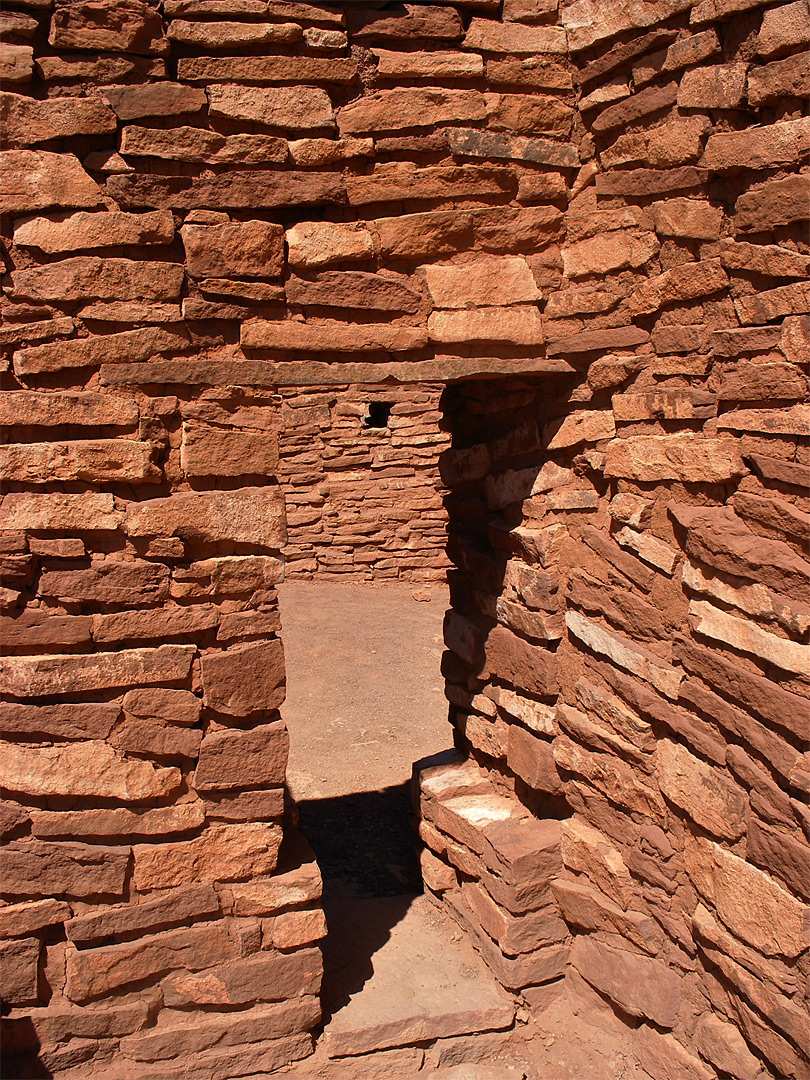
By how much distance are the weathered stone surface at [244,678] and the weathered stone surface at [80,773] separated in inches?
11.5

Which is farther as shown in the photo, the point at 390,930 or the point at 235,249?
the point at 390,930

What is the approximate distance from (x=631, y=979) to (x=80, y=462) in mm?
2528

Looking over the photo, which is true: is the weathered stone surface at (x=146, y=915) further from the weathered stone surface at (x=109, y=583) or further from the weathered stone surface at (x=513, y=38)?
the weathered stone surface at (x=513, y=38)

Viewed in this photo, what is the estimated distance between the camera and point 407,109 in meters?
2.68

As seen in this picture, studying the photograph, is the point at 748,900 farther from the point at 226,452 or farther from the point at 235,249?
the point at 235,249

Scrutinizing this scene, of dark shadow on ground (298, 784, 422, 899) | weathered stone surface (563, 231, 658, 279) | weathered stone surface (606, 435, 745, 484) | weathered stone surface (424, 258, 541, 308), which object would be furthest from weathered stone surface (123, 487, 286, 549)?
dark shadow on ground (298, 784, 422, 899)

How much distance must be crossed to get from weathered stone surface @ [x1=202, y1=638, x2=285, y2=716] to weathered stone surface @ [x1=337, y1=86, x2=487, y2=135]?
1.65 m

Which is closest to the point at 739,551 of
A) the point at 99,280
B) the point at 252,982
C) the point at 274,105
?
the point at 274,105

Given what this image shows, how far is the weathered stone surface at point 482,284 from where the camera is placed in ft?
9.18

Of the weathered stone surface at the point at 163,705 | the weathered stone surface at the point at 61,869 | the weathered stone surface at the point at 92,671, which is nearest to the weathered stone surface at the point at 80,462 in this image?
the weathered stone surface at the point at 92,671

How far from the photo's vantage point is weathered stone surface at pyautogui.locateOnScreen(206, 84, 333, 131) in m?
2.52

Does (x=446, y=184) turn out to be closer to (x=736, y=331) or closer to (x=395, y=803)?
(x=736, y=331)

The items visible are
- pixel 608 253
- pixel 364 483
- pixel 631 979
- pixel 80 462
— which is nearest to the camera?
pixel 80 462

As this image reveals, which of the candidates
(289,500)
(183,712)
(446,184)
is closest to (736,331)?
(446,184)
